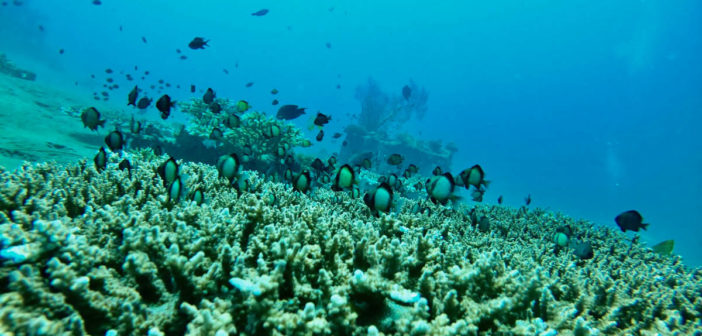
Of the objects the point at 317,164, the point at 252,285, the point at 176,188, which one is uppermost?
the point at 317,164

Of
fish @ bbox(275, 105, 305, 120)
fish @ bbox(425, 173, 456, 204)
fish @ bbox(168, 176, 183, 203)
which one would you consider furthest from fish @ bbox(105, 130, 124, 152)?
fish @ bbox(425, 173, 456, 204)

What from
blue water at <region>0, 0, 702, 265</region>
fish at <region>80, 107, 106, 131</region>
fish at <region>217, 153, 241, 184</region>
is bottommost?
fish at <region>217, 153, 241, 184</region>

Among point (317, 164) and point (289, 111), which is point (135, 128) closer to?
point (289, 111)

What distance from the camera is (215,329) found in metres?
1.47

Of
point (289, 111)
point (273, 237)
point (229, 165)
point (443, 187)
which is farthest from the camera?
point (289, 111)

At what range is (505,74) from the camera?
165625 millimetres

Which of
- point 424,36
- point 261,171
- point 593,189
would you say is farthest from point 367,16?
point 261,171

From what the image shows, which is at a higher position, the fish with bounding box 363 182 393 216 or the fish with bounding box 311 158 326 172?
the fish with bounding box 311 158 326 172

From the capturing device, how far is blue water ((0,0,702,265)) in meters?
108

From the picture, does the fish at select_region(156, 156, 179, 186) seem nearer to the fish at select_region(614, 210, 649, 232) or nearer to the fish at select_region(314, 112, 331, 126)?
the fish at select_region(314, 112, 331, 126)

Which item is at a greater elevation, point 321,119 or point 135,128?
point 321,119

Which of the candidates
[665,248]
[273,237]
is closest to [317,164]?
[273,237]

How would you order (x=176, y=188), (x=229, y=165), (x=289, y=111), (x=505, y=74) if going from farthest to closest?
(x=505, y=74), (x=289, y=111), (x=229, y=165), (x=176, y=188)

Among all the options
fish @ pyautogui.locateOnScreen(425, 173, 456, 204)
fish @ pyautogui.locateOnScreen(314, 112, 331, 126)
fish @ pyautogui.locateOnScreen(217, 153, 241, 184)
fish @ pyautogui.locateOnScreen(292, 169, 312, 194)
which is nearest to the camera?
fish @ pyautogui.locateOnScreen(217, 153, 241, 184)
